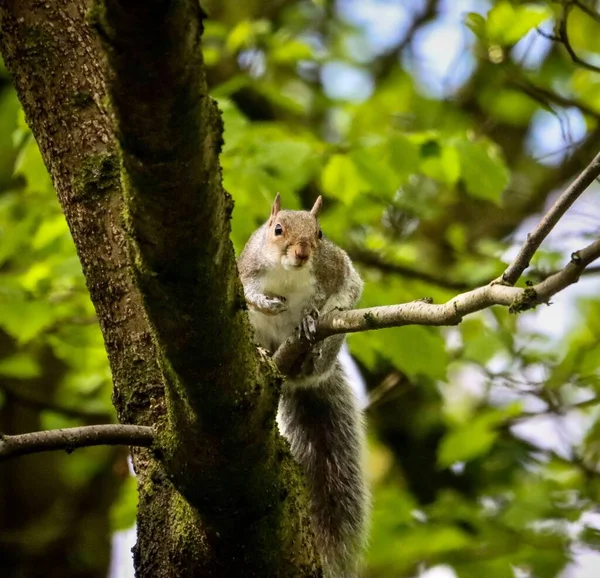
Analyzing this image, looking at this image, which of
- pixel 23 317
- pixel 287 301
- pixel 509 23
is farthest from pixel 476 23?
pixel 23 317

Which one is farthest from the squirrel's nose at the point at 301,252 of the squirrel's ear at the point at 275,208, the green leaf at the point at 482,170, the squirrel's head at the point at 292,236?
the green leaf at the point at 482,170

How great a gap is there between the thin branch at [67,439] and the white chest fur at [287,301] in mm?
1537

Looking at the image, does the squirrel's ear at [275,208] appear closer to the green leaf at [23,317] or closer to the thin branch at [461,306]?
the green leaf at [23,317]

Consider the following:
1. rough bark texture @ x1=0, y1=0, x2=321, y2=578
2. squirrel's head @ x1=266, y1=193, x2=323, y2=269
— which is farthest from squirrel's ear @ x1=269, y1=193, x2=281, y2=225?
rough bark texture @ x1=0, y1=0, x2=321, y2=578

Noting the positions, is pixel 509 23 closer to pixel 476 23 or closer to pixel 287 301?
pixel 476 23

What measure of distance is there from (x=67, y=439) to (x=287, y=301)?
67.5 inches

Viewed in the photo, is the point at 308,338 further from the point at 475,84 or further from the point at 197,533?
the point at 475,84

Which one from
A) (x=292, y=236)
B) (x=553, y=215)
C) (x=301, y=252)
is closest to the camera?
(x=553, y=215)

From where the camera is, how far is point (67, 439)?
1803 millimetres

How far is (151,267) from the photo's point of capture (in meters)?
1.60

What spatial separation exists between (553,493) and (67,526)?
9.17 feet

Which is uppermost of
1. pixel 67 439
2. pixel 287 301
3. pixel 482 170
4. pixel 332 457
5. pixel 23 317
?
pixel 482 170

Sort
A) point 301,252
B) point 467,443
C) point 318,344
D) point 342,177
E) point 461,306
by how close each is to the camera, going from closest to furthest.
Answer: point 461,306
point 318,344
point 301,252
point 342,177
point 467,443

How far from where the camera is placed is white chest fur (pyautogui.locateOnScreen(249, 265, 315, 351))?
3422 mm
